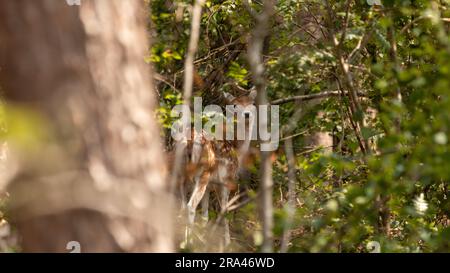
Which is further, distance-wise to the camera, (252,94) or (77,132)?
(252,94)

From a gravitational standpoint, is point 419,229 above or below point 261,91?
below

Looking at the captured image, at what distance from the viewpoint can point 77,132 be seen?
8.35ft

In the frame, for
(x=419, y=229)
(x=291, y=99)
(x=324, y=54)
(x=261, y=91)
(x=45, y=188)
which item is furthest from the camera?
Result: (x=291, y=99)

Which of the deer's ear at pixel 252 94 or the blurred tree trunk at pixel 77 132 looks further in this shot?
the deer's ear at pixel 252 94

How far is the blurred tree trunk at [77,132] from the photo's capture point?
2.53 metres

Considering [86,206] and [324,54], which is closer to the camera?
[86,206]

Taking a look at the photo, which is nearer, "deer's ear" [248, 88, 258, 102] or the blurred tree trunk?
the blurred tree trunk

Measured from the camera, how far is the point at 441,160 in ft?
10.7

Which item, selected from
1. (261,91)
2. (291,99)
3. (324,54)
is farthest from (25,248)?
(291,99)

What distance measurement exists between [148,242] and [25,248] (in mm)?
481

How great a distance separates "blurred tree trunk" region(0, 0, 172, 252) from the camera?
253 cm
